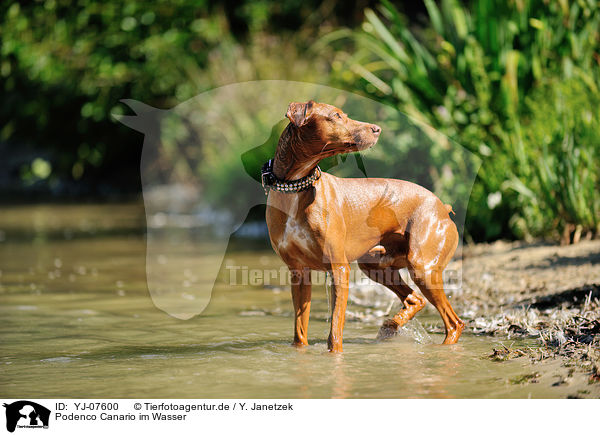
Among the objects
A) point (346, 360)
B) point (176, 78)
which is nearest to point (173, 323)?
point (346, 360)

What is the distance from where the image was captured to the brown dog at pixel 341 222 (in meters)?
4.07

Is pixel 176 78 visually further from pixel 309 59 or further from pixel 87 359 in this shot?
pixel 87 359

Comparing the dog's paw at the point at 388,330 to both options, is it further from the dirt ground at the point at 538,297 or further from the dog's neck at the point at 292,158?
the dog's neck at the point at 292,158

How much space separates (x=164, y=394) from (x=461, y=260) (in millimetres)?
4376

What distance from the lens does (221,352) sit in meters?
4.57

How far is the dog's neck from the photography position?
4098 millimetres

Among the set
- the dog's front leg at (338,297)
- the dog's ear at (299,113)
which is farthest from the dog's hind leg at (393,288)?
the dog's ear at (299,113)

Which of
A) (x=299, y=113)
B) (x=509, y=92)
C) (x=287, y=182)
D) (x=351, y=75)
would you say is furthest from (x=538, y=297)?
(x=351, y=75)

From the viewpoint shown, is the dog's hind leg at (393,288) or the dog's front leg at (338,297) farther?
the dog's hind leg at (393,288)

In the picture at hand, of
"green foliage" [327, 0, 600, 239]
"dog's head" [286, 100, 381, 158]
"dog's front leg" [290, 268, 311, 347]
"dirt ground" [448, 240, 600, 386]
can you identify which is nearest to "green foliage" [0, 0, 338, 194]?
"green foliage" [327, 0, 600, 239]

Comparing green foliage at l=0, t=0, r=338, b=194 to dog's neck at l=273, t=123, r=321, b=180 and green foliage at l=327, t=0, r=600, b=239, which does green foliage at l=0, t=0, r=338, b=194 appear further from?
dog's neck at l=273, t=123, r=321, b=180

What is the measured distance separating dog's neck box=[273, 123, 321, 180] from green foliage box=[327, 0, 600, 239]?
3.58 m
